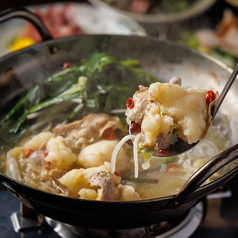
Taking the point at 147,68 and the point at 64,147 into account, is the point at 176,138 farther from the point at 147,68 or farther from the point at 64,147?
the point at 147,68

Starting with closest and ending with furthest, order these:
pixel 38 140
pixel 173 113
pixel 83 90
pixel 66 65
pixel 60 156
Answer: pixel 173 113, pixel 60 156, pixel 38 140, pixel 83 90, pixel 66 65

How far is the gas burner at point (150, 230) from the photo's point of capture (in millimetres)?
2229

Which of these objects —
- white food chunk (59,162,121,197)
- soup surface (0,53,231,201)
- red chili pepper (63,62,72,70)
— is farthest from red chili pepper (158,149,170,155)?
red chili pepper (63,62,72,70)

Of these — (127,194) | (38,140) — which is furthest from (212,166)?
(38,140)

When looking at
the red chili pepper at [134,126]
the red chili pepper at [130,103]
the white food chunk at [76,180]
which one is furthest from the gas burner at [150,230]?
the red chili pepper at [130,103]

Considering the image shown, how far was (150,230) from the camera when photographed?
2182 millimetres

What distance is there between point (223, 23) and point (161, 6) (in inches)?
47.2

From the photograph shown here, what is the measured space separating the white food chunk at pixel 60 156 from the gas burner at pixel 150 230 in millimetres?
499

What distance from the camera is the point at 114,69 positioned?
297cm

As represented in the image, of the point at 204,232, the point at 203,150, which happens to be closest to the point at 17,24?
the point at 203,150

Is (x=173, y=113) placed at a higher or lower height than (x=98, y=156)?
higher

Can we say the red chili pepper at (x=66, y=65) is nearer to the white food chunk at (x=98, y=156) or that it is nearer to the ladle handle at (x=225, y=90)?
the white food chunk at (x=98, y=156)

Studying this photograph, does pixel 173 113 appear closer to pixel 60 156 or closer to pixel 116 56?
pixel 60 156

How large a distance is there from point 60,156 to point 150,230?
84cm
